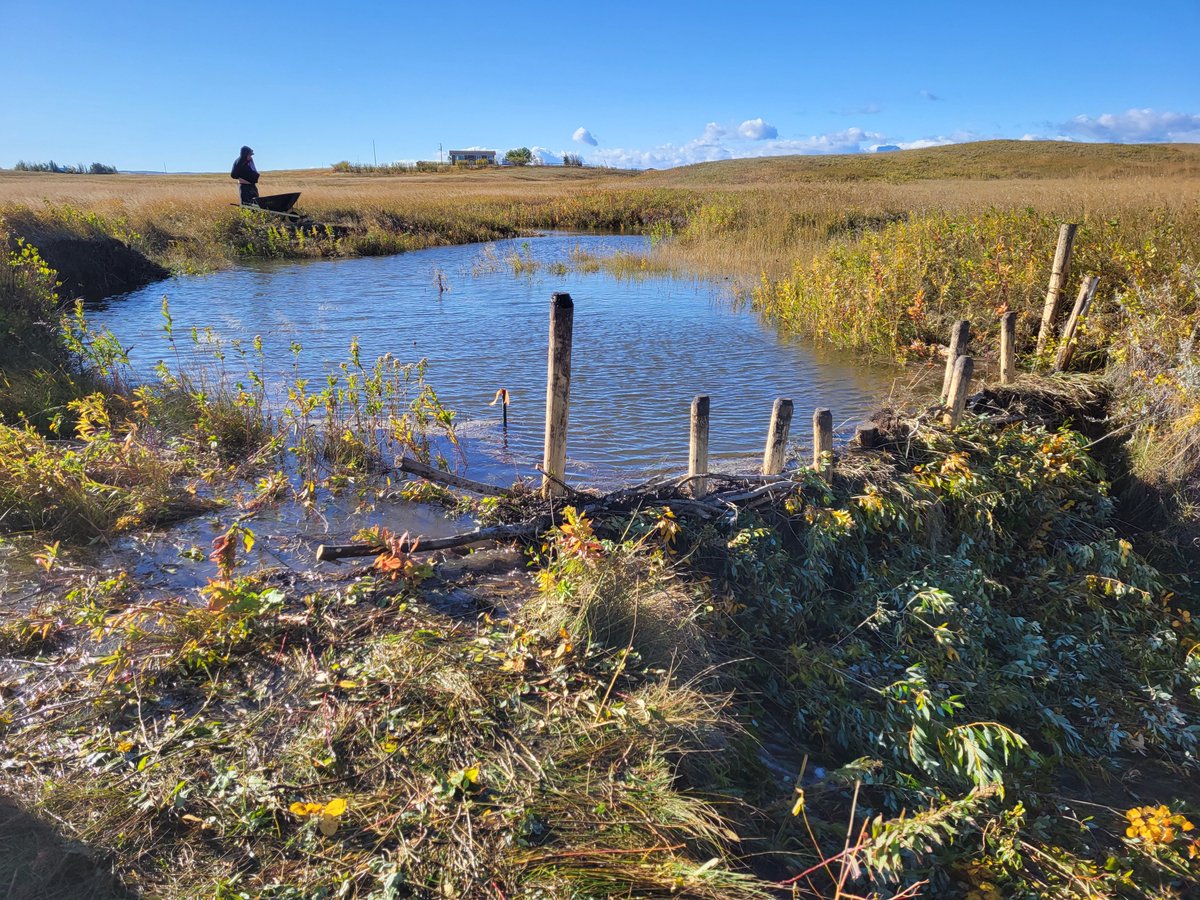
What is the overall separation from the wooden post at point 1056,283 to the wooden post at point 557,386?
6.18 m

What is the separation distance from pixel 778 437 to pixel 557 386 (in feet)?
5.22

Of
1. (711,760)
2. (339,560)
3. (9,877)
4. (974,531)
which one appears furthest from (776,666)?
(9,877)

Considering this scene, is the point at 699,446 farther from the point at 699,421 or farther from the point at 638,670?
the point at 638,670

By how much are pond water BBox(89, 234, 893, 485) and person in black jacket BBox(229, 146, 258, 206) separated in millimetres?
3110

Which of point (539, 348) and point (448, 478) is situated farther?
point (539, 348)

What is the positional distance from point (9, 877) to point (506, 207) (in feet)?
103

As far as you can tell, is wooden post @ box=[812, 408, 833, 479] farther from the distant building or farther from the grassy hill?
the distant building

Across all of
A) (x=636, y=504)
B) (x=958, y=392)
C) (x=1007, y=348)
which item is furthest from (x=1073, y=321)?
(x=636, y=504)

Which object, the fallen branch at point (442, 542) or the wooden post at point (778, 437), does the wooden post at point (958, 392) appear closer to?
the wooden post at point (778, 437)

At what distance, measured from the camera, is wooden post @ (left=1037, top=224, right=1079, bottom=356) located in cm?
851

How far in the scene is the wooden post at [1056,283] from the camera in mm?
8505

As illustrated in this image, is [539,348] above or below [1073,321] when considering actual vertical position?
below

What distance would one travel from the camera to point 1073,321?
8031 mm

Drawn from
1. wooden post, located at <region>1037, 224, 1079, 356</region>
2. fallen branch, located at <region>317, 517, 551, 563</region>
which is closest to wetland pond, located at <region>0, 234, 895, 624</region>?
fallen branch, located at <region>317, 517, 551, 563</region>
